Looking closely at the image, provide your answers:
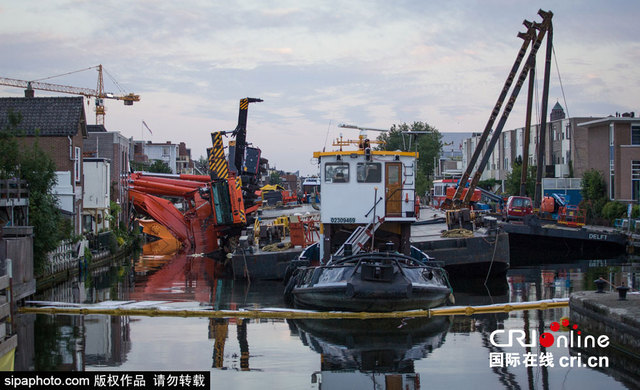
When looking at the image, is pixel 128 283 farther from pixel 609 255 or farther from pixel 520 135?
pixel 520 135

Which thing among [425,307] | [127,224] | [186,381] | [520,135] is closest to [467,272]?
[425,307]

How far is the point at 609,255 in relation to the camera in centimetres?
4091

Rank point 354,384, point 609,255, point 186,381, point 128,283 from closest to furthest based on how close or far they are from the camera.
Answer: point 186,381
point 354,384
point 128,283
point 609,255

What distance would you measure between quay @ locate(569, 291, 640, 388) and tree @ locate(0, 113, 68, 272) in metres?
15.6

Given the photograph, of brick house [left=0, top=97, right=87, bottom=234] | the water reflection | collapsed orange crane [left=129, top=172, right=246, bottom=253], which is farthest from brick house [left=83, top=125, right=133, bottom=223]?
the water reflection

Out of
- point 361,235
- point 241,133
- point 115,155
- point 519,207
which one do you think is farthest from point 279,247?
point 115,155

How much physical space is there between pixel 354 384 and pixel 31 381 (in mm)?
5292

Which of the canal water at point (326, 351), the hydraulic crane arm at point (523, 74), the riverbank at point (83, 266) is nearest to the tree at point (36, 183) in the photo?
the riverbank at point (83, 266)

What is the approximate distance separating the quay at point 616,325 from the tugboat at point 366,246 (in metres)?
3.95

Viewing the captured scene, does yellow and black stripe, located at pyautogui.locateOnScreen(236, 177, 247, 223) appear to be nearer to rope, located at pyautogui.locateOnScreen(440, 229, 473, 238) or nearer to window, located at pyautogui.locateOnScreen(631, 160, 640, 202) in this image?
rope, located at pyautogui.locateOnScreen(440, 229, 473, 238)

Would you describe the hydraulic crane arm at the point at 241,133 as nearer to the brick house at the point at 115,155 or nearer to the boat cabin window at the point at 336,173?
the brick house at the point at 115,155

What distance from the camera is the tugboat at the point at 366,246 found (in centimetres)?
1834

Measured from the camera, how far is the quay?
1323cm

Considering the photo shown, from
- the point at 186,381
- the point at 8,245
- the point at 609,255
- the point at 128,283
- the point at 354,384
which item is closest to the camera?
the point at 186,381
